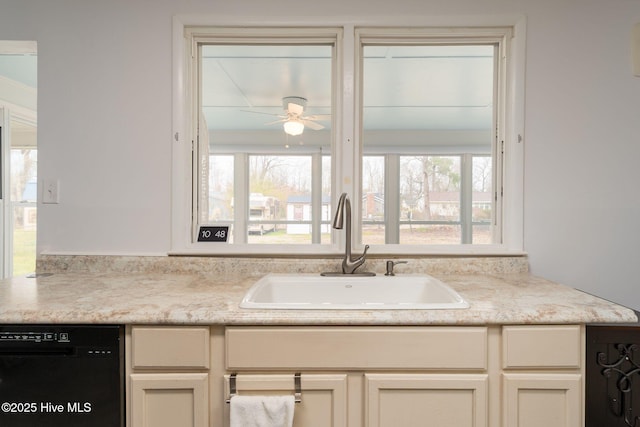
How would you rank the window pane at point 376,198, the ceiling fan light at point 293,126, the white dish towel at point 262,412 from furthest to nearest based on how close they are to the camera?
the window pane at point 376,198 → the ceiling fan light at point 293,126 → the white dish towel at point 262,412

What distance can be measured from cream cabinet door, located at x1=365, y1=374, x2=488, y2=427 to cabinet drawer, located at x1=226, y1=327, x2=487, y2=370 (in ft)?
0.17

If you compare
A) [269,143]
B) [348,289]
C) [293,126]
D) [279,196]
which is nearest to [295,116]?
[293,126]

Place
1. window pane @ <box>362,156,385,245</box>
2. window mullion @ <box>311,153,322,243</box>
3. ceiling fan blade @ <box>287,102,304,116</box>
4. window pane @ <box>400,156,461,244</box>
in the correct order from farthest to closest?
window pane @ <box>362,156,385,245</box> → window pane @ <box>400,156,461,244</box> → window mullion @ <box>311,153,322,243</box> → ceiling fan blade @ <box>287,102,304,116</box>

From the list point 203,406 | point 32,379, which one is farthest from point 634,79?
point 32,379

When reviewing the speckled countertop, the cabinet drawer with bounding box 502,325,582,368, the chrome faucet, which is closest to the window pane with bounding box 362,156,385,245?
the chrome faucet

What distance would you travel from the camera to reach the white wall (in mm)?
1637

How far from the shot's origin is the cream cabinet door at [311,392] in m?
1.06

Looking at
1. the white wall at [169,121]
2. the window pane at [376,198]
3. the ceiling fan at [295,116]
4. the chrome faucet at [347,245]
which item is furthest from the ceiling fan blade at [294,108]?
the window pane at [376,198]

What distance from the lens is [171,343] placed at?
1064mm

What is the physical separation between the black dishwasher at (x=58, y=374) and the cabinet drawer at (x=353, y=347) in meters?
0.35

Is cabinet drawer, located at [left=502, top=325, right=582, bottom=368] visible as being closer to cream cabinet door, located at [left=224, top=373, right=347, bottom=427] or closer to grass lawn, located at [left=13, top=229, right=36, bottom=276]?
cream cabinet door, located at [left=224, top=373, right=347, bottom=427]

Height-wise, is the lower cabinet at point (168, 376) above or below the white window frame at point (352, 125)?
below

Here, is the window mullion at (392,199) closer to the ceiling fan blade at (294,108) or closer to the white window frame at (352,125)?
the ceiling fan blade at (294,108)

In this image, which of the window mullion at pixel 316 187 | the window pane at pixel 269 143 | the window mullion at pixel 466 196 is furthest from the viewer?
the window mullion at pixel 466 196
